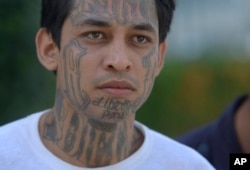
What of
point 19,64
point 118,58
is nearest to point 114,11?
point 118,58

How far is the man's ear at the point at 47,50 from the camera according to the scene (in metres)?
3.97

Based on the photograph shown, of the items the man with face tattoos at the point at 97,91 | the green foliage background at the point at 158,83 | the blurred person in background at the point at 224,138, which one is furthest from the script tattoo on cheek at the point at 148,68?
the green foliage background at the point at 158,83

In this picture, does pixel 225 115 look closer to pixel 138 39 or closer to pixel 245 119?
pixel 245 119

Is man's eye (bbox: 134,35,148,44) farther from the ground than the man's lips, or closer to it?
farther from the ground

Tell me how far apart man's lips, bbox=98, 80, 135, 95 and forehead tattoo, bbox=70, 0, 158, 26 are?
25cm

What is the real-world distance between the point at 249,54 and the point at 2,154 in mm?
2765

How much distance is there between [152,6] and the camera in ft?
12.8

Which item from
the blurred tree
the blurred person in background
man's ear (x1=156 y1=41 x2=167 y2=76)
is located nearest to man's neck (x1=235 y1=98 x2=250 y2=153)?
the blurred person in background

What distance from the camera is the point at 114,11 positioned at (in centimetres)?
379

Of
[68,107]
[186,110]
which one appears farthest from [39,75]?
[68,107]

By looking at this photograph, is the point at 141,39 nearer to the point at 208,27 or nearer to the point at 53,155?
the point at 53,155

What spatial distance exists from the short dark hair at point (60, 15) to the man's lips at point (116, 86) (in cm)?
34

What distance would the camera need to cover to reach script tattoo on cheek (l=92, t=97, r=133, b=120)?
3.76m

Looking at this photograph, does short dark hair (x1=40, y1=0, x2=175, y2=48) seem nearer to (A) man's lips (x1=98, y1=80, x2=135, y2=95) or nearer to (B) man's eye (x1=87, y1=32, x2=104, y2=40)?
(B) man's eye (x1=87, y1=32, x2=104, y2=40)
